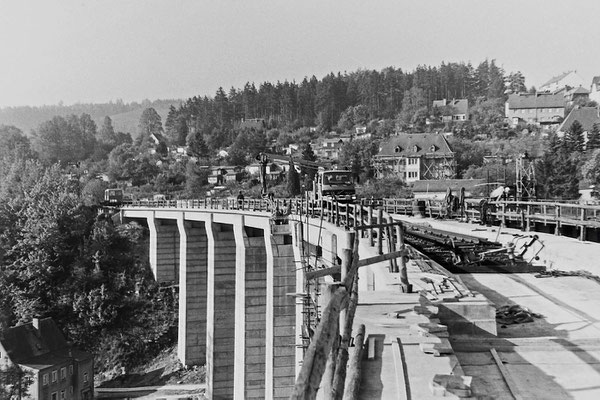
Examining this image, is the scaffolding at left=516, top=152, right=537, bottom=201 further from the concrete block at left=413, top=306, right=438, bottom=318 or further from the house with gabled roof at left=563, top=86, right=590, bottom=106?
the house with gabled roof at left=563, top=86, right=590, bottom=106

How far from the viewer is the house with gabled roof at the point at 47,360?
36.1 m

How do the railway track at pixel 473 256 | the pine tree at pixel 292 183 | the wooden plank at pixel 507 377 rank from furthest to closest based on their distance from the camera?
1. the pine tree at pixel 292 183
2. the railway track at pixel 473 256
3. the wooden plank at pixel 507 377

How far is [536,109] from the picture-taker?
118875 millimetres

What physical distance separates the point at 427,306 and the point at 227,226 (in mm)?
32953

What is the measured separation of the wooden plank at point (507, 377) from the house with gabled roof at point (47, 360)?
3391 centimetres

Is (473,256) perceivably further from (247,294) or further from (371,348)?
(247,294)

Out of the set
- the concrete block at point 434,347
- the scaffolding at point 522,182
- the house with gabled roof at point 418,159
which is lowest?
the concrete block at point 434,347

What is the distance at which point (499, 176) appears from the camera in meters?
68.3

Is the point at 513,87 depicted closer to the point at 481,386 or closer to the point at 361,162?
the point at 361,162

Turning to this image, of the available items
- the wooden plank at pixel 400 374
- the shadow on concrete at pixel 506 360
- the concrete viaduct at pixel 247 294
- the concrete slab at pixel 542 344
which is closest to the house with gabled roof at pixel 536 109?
the concrete viaduct at pixel 247 294

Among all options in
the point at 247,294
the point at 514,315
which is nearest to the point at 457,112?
the point at 247,294

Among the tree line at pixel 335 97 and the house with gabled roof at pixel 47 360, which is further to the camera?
the tree line at pixel 335 97

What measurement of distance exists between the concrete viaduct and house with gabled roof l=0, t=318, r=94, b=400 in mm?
6820

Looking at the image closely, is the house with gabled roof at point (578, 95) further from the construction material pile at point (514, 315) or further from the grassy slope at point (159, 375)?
the construction material pile at point (514, 315)
